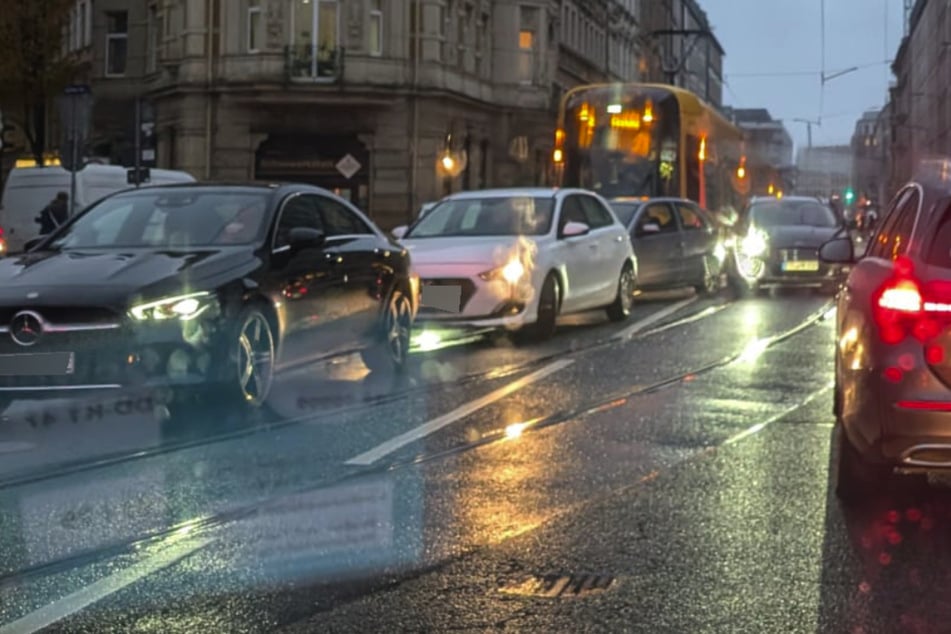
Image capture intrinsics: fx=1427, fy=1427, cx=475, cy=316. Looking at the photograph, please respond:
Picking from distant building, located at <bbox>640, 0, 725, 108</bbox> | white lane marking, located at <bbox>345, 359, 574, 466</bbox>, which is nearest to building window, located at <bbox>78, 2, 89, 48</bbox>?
distant building, located at <bbox>640, 0, 725, 108</bbox>

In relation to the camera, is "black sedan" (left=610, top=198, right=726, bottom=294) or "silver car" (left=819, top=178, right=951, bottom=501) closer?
"silver car" (left=819, top=178, right=951, bottom=501)

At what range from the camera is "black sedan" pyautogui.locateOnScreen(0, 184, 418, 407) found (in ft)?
26.9

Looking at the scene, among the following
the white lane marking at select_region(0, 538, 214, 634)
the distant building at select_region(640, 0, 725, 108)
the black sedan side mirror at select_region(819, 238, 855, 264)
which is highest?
the distant building at select_region(640, 0, 725, 108)

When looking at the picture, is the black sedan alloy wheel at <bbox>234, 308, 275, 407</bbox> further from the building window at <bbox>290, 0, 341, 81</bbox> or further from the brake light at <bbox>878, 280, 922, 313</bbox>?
the building window at <bbox>290, 0, 341, 81</bbox>

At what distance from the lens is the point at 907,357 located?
5848mm

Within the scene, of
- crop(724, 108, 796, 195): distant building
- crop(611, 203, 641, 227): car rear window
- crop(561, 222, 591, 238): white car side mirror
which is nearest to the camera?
crop(561, 222, 591, 238): white car side mirror

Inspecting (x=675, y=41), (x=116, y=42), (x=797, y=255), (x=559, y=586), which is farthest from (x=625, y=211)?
(x=675, y=41)

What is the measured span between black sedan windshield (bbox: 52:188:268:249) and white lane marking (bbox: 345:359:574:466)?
5.91ft

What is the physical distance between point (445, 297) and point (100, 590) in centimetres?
876

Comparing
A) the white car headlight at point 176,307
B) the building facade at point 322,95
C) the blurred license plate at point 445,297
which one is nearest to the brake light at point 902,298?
the white car headlight at point 176,307

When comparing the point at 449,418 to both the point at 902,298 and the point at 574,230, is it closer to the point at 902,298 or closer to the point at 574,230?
the point at 902,298

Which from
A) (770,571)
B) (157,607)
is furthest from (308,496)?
(770,571)

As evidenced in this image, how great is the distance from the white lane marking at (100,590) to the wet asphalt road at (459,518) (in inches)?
0.5

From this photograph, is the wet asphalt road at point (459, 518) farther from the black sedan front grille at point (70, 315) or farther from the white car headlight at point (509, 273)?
the white car headlight at point (509, 273)
